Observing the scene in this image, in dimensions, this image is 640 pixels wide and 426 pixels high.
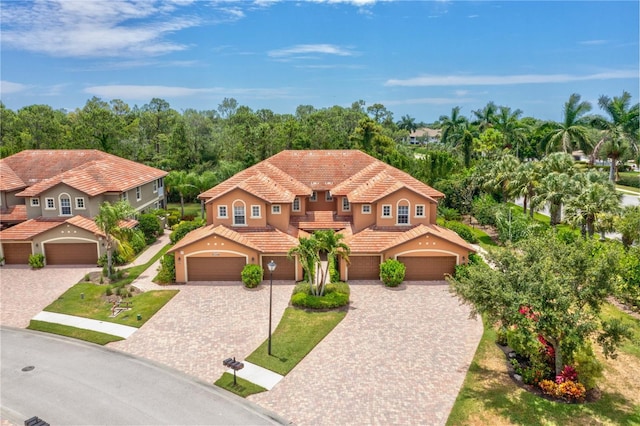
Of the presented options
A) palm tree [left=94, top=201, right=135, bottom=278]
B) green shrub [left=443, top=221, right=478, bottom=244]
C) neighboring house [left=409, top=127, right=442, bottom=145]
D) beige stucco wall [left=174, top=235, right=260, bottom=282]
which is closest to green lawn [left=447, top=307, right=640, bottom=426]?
beige stucco wall [left=174, top=235, right=260, bottom=282]

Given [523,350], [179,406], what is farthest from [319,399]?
[523,350]

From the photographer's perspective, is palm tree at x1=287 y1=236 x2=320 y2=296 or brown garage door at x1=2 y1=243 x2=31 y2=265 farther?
brown garage door at x1=2 y1=243 x2=31 y2=265

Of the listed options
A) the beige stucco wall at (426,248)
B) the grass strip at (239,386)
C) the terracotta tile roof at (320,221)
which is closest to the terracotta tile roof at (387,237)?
the beige stucco wall at (426,248)

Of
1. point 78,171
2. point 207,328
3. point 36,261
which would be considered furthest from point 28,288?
point 207,328

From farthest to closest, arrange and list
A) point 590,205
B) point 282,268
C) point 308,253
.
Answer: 1. point 590,205
2. point 282,268
3. point 308,253

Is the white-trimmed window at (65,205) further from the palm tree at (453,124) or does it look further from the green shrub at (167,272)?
the palm tree at (453,124)

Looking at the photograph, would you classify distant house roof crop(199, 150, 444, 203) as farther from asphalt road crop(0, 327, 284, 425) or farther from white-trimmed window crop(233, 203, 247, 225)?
asphalt road crop(0, 327, 284, 425)

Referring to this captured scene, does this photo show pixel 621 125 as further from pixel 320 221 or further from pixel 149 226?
pixel 149 226
